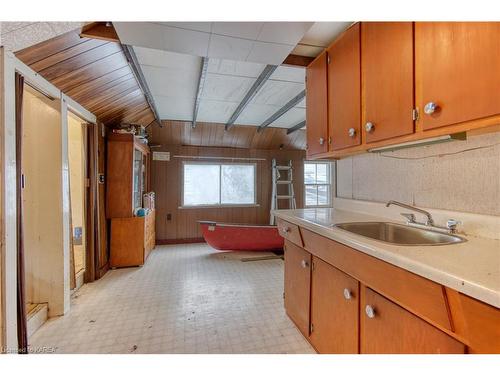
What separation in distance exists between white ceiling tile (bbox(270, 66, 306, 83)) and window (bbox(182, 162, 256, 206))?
283 cm

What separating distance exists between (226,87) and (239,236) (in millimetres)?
2255

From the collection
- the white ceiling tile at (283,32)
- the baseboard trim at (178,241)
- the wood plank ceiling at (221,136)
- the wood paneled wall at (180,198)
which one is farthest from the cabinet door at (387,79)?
the baseboard trim at (178,241)

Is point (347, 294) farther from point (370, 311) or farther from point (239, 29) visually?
point (239, 29)

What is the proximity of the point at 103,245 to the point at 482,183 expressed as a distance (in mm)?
3700

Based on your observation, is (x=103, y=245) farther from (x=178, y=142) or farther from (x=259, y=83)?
(x=259, y=83)

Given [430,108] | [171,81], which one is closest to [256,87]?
[171,81]

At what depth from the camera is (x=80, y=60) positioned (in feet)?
6.24

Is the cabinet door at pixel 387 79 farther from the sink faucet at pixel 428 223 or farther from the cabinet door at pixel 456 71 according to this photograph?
the sink faucet at pixel 428 223

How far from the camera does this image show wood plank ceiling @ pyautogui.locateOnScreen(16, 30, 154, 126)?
1.66m

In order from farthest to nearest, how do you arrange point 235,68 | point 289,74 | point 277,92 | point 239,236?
1. point 239,236
2. point 277,92
3. point 289,74
4. point 235,68

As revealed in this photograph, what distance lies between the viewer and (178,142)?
4828 millimetres

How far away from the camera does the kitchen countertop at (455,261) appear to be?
628 millimetres

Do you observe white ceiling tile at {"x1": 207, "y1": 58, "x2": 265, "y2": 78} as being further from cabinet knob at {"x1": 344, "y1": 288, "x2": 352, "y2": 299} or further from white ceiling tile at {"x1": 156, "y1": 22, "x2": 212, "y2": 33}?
cabinet knob at {"x1": 344, "y1": 288, "x2": 352, "y2": 299}

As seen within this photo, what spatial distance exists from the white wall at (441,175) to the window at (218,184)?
3.53 metres
